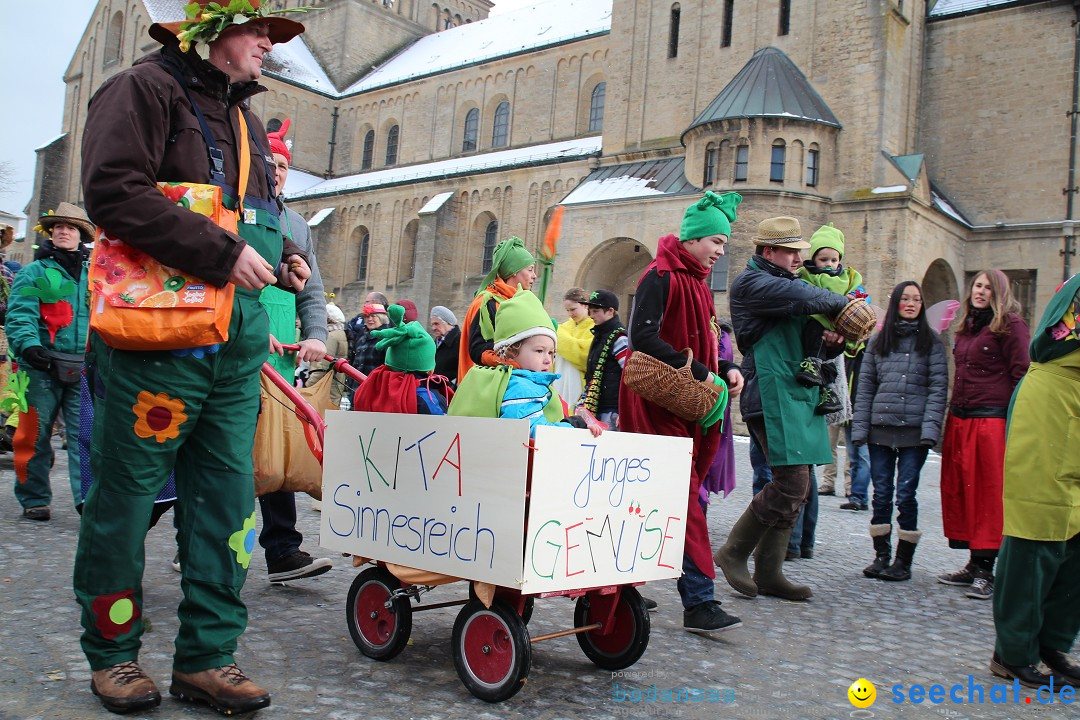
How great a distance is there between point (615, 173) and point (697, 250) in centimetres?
2818

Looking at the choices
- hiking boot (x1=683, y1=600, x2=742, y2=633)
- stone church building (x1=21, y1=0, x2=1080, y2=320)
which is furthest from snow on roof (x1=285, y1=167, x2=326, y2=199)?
hiking boot (x1=683, y1=600, x2=742, y2=633)

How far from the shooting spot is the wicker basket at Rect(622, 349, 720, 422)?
4.51 metres

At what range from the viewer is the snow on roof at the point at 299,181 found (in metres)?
46.8

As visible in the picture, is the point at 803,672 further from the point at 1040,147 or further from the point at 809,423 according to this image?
the point at 1040,147

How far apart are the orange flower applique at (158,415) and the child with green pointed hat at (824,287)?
3.62m

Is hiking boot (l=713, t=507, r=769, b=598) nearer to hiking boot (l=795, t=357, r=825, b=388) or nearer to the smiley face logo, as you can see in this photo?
hiking boot (l=795, t=357, r=825, b=388)

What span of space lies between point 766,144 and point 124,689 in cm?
2573

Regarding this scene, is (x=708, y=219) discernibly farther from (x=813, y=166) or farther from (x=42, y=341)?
(x=813, y=166)

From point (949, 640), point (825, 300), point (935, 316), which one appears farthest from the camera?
point (935, 316)

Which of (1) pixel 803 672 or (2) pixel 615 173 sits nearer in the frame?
(1) pixel 803 672

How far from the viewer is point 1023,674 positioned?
13.1 feet

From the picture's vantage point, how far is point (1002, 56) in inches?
1116

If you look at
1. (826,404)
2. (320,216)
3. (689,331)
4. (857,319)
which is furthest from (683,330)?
(320,216)

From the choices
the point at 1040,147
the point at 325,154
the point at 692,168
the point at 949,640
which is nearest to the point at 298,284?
the point at 949,640
